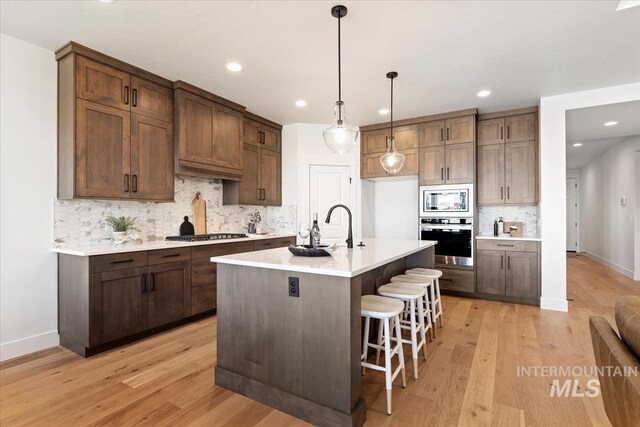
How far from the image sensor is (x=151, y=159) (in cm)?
346

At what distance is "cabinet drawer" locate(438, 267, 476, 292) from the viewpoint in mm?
4539

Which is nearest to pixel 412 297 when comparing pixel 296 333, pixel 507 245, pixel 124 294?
pixel 296 333

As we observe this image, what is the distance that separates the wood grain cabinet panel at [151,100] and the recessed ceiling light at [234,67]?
842mm

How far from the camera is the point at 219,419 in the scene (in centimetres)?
189

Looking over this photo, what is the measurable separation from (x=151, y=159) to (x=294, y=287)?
246 cm

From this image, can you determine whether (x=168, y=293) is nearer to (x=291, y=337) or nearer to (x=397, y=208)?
(x=291, y=337)

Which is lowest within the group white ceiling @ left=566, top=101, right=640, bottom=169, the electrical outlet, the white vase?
the electrical outlet

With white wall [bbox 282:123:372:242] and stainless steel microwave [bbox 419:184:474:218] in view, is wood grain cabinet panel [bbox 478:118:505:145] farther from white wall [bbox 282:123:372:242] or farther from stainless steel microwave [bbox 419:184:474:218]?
white wall [bbox 282:123:372:242]

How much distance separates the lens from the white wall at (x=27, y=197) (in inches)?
107

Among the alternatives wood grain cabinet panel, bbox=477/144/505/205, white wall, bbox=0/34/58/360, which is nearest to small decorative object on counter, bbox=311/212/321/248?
white wall, bbox=0/34/58/360

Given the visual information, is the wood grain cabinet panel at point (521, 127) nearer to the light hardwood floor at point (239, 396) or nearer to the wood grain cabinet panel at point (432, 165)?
the wood grain cabinet panel at point (432, 165)

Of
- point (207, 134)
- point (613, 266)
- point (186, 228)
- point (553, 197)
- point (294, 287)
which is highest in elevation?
point (207, 134)

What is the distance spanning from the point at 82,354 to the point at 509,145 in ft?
17.8

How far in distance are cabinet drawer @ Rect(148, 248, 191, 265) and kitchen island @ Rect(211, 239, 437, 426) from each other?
1276 millimetres
